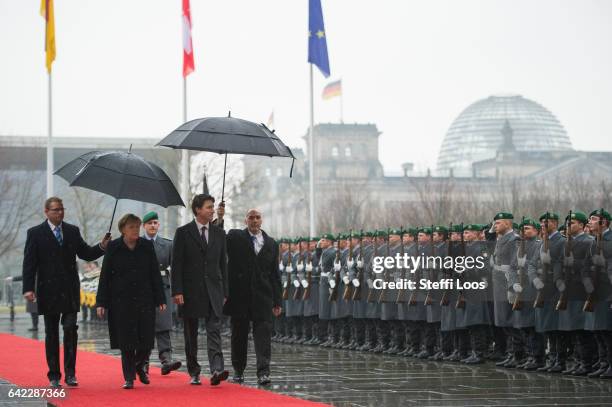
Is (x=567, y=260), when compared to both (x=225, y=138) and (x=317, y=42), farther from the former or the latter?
(x=317, y=42)

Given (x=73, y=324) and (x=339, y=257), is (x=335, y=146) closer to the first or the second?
(x=339, y=257)

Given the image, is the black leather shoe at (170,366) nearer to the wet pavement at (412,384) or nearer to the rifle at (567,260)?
the wet pavement at (412,384)

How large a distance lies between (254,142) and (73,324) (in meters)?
2.70

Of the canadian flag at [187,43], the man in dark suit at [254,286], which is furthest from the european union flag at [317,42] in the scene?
the man in dark suit at [254,286]

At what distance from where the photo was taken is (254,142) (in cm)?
1362

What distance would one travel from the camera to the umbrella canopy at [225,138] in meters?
13.3

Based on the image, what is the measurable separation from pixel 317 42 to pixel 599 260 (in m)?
16.7

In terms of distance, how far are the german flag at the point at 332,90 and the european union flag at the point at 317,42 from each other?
102 feet

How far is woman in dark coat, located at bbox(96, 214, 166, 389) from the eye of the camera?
13.0m

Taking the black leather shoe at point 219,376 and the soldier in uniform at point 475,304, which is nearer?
the black leather shoe at point 219,376

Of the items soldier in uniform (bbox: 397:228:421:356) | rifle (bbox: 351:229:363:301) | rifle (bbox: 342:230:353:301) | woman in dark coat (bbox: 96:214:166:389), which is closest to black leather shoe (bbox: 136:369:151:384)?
woman in dark coat (bbox: 96:214:166:389)

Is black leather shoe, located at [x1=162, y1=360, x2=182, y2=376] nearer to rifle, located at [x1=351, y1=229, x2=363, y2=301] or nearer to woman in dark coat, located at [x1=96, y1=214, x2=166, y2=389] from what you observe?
woman in dark coat, located at [x1=96, y1=214, x2=166, y2=389]

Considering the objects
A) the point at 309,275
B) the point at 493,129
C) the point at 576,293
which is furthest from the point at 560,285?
the point at 493,129

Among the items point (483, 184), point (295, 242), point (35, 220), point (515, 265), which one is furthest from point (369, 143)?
point (515, 265)
